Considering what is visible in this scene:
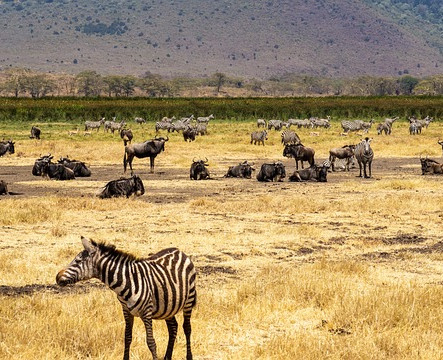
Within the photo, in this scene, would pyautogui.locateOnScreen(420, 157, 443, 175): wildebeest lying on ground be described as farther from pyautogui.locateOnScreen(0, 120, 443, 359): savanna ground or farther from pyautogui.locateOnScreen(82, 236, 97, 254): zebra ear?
pyautogui.locateOnScreen(82, 236, 97, 254): zebra ear

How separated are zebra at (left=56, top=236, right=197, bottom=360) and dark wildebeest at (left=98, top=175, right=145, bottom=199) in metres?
15.9

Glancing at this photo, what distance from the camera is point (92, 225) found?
1919 centimetres

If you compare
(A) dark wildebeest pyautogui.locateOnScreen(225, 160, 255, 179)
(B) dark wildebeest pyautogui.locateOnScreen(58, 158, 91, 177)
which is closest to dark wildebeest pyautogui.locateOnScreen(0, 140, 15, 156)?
(B) dark wildebeest pyautogui.locateOnScreen(58, 158, 91, 177)

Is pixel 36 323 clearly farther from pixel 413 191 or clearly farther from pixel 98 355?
pixel 413 191

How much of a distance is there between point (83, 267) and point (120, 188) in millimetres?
16638

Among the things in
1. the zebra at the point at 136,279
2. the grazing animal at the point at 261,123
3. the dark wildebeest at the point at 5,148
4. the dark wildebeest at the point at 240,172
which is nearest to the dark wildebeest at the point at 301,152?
the dark wildebeest at the point at 240,172

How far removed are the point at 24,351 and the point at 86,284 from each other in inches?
163

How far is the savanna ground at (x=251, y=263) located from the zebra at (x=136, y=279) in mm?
1257

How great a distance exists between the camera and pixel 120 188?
24547 millimetres

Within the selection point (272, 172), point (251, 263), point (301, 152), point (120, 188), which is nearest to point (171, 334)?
point (251, 263)

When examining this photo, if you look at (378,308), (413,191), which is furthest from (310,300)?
(413,191)

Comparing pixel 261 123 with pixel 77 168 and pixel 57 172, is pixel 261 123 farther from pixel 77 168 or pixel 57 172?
pixel 57 172

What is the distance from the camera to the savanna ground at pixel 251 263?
9.87 meters

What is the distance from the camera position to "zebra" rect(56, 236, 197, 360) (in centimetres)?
805
